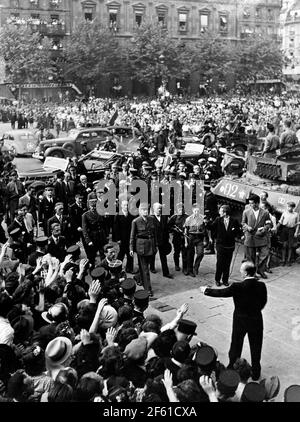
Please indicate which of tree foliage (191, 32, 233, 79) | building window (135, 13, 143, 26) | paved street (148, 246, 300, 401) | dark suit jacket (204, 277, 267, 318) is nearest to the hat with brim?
dark suit jacket (204, 277, 267, 318)

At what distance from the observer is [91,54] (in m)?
49.5

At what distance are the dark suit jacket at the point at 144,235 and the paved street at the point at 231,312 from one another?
925 mm

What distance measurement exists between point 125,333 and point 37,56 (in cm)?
4667

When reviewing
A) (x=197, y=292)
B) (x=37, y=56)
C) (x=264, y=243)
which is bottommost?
(x=197, y=292)

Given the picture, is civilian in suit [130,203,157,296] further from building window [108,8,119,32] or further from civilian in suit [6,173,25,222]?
building window [108,8,119,32]

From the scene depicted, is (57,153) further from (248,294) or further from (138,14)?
(138,14)

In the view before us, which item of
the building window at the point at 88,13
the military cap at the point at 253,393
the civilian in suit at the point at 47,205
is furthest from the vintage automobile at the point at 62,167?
the building window at the point at 88,13

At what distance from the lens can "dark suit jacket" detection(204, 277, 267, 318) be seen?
7145mm

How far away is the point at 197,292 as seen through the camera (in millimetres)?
10961

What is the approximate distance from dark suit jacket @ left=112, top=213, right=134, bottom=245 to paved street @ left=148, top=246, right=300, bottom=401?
0.96 metres

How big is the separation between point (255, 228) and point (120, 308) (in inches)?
209

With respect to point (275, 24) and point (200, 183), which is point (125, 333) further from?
point (275, 24)

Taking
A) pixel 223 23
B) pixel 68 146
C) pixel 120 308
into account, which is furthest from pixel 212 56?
pixel 120 308

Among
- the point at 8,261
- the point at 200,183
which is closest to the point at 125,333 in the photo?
the point at 8,261
